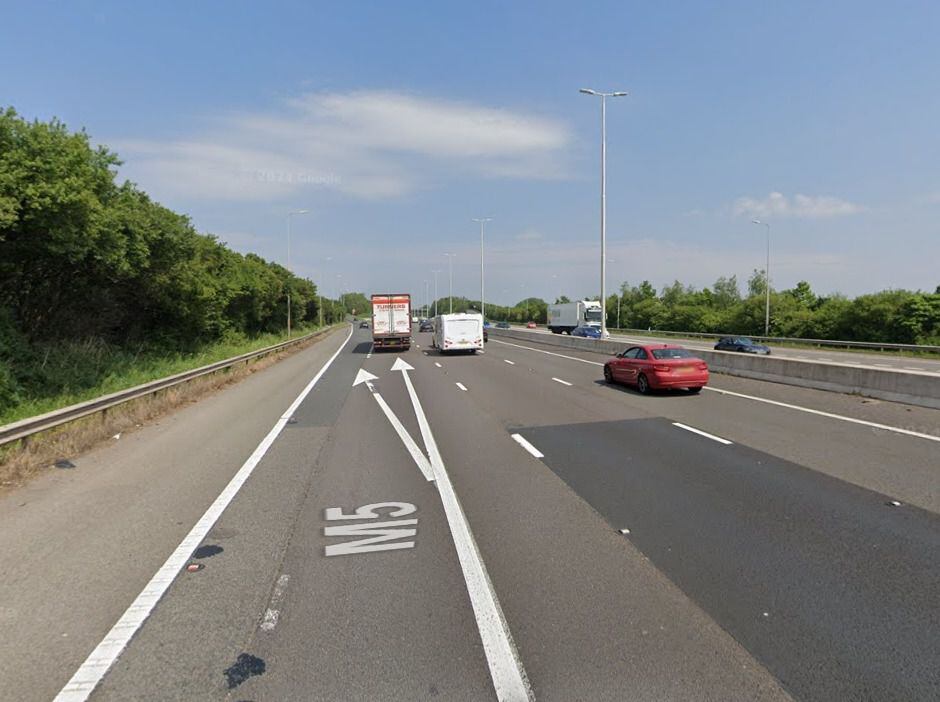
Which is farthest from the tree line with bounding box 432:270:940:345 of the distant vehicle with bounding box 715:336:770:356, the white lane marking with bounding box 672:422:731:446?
the white lane marking with bounding box 672:422:731:446

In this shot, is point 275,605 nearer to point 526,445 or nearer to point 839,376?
point 526,445

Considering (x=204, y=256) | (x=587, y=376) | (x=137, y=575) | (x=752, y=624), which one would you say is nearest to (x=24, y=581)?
(x=137, y=575)

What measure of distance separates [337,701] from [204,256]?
129 feet

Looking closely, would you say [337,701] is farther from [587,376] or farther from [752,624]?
[587,376]

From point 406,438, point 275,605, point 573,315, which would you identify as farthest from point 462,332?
point 573,315

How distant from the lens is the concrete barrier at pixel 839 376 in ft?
46.6

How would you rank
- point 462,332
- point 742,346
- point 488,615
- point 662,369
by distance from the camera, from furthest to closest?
point 462,332
point 742,346
point 662,369
point 488,615

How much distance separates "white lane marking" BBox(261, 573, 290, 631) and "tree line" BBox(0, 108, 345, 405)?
502 inches

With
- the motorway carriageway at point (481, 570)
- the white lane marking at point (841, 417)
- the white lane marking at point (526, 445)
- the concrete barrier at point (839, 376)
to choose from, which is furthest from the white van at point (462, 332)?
the motorway carriageway at point (481, 570)

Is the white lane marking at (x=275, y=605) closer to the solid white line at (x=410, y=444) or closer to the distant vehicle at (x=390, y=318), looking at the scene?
the solid white line at (x=410, y=444)

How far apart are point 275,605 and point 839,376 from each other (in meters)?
17.0

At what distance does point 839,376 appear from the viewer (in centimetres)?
1683

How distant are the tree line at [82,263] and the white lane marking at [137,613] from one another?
10.6 meters

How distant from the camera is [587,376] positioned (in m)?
22.7
